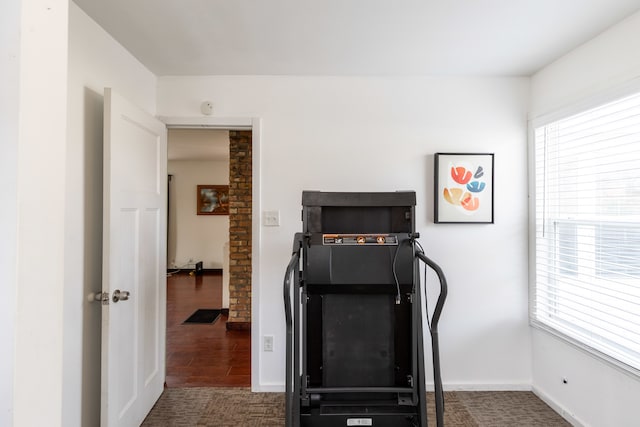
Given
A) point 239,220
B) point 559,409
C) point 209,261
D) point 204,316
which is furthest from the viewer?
point 209,261

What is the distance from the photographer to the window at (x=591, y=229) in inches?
70.5

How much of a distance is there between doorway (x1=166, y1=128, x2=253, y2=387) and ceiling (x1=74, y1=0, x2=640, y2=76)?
748mm

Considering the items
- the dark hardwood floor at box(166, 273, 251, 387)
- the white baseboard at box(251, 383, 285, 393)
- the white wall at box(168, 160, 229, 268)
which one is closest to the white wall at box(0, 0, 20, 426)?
the white baseboard at box(251, 383, 285, 393)

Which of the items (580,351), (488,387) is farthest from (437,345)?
(488,387)

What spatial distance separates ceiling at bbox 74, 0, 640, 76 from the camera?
167 cm

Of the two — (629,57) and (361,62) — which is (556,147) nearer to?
(629,57)

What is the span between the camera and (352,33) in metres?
1.91

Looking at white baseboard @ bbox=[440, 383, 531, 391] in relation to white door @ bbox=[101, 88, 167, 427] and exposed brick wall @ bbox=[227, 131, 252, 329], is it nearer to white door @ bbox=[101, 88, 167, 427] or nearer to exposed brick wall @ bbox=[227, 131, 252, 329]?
white door @ bbox=[101, 88, 167, 427]

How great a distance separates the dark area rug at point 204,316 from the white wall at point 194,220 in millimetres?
2857

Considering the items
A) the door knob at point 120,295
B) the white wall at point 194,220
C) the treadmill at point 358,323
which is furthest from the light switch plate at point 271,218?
the white wall at point 194,220

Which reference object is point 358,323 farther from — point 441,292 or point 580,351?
point 580,351

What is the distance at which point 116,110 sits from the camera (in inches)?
70.6

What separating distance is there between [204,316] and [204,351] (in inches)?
43.6

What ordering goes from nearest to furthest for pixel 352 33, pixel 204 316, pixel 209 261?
pixel 352 33 → pixel 204 316 → pixel 209 261
